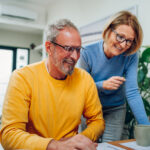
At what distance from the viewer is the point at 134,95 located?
133 centimetres

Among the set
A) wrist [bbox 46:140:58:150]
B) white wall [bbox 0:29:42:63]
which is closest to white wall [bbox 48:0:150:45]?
white wall [bbox 0:29:42:63]

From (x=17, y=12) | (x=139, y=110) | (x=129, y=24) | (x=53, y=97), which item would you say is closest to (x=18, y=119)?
(x=53, y=97)

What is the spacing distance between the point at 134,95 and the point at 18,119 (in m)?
0.74

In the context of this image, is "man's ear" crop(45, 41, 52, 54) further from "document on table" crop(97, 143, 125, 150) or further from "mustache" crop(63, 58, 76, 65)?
"document on table" crop(97, 143, 125, 150)

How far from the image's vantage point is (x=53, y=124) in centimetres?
107

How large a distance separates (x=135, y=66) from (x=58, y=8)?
3803mm

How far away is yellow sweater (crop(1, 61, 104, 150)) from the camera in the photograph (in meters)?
0.97

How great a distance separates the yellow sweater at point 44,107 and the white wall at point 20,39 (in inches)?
220

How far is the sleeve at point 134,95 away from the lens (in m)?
1.25

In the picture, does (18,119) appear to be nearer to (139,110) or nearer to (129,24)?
(139,110)

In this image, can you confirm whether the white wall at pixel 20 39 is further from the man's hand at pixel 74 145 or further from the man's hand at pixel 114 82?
the man's hand at pixel 74 145

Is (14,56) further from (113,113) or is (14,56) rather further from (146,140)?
(146,140)

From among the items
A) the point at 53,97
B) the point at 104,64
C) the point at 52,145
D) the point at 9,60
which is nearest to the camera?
the point at 52,145

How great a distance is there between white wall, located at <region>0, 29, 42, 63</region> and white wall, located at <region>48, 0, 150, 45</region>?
1.57m
